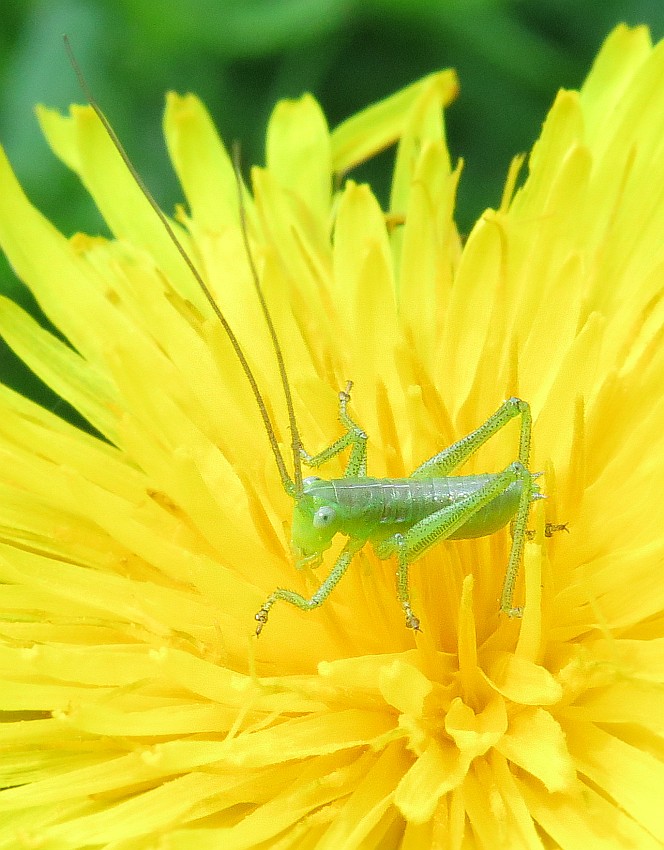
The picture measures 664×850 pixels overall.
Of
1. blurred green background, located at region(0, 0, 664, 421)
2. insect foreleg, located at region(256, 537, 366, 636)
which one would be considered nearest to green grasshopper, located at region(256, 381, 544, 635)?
insect foreleg, located at region(256, 537, 366, 636)

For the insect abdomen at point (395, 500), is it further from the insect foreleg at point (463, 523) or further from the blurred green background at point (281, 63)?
the blurred green background at point (281, 63)

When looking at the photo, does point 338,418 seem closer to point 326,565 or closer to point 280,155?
point 326,565

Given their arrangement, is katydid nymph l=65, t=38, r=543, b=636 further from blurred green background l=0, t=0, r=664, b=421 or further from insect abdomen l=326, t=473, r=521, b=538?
blurred green background l=0, t=0, r=664, b=421

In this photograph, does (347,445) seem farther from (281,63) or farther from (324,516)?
(281,63)

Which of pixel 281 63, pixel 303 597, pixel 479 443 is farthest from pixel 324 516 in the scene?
pixel 281 63

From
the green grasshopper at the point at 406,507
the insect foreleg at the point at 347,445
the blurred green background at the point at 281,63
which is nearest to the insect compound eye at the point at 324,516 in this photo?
the green grasshopper at the point at 406,507

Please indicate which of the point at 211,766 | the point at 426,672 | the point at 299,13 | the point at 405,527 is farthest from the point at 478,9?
the point at 211,766
